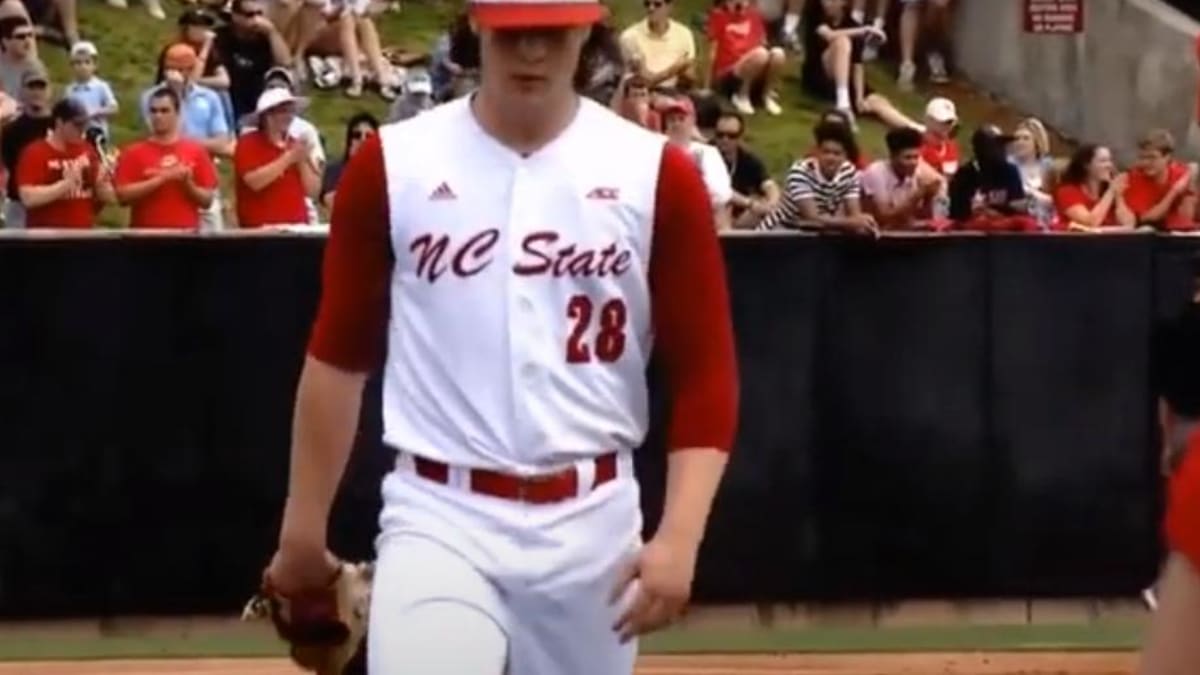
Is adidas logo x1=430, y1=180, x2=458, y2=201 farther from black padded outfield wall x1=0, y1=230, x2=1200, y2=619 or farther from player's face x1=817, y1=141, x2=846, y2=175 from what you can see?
player's face x1=817, y1=141, x2=846, y2=175

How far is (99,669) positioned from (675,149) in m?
6.02

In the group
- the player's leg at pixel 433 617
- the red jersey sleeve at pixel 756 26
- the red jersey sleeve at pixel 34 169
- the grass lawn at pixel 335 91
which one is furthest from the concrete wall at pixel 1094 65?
the player's leg at pixel 433 617

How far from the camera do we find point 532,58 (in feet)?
17.5

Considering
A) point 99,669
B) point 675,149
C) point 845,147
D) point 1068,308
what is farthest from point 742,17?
point 675,149

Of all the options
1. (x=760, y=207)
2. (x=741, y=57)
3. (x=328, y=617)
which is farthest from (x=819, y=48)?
(x=328, y=617)

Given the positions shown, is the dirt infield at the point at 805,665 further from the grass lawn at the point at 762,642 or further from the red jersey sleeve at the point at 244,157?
the red jersey sleeve at the point at 244,157

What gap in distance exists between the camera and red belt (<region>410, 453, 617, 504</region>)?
5.45 meters

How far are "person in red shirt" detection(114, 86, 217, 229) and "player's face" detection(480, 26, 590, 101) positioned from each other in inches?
330

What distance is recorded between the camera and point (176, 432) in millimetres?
11977

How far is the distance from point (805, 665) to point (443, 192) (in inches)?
238

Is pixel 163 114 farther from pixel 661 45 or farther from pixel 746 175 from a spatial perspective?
pixel 661 45

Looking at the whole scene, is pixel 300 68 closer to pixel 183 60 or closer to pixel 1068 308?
pixel 183 60

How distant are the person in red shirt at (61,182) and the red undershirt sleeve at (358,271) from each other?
828cm

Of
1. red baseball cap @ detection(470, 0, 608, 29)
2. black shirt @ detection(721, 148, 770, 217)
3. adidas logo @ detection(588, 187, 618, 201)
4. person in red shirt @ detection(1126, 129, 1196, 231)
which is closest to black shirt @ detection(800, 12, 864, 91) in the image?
person in red shirt @ detection(1126, 129, 1196, 231)
